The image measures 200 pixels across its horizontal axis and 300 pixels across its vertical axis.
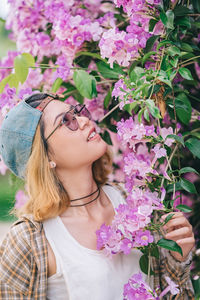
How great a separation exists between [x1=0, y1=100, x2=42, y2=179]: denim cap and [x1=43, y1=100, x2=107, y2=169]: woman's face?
2.1 inches

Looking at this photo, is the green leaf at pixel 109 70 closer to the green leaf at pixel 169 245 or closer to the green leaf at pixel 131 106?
the green leaf at pixel 131 106

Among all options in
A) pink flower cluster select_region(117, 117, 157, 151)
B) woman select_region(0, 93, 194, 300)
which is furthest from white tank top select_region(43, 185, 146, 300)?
pink flower cluster select_region(117, 117, 157, 151)

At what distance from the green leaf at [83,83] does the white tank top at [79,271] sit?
482mm

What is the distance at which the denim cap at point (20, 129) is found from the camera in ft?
5.38

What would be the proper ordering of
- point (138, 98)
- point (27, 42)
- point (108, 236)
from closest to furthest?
point (138, 98) → point (108, 236) → point (27, 42)

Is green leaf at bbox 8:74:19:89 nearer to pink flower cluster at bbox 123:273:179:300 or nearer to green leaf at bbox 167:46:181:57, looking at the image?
green leaf at bbox 167:46:181:57

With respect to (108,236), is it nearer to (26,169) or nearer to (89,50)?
(26,169)

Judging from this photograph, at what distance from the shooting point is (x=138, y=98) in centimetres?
130

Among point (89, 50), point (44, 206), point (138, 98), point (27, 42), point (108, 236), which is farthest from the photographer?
point (27, 42)

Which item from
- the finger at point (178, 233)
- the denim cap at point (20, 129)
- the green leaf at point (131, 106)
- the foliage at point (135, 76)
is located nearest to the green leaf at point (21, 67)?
the foliage at point (135, 76)

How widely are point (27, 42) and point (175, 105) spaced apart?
869 millimetres

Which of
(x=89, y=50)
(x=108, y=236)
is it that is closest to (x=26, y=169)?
(x=108, y=236)

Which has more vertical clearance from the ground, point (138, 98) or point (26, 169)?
point (138, 98)

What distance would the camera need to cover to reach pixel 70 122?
165 centimetres
